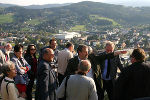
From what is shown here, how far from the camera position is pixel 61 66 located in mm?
4719

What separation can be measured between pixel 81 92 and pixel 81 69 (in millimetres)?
310

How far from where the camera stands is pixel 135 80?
9.65 feet

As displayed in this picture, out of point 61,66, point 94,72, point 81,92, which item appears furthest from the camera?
point 61,66

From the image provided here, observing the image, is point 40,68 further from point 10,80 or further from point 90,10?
point 90,10

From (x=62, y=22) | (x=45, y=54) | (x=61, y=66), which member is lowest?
(x=62, y=22)

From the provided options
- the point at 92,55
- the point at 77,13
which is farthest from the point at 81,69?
the point at 77,13

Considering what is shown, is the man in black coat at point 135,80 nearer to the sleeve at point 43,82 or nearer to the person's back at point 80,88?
the person's back at point 80,88

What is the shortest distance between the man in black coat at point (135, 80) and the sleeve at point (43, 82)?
103cm

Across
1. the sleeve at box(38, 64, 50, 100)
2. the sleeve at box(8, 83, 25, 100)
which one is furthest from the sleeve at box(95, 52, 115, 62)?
the sleeve at box(8, 83, 25, 100)

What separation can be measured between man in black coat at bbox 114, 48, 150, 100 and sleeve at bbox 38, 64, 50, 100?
1028 millimetres

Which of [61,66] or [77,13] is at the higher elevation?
[61,66]

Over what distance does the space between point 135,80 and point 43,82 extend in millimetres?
1323

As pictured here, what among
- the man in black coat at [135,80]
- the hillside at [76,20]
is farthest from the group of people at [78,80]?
the hillside at [76,20]

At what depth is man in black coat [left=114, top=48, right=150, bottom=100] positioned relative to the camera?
2934mm
